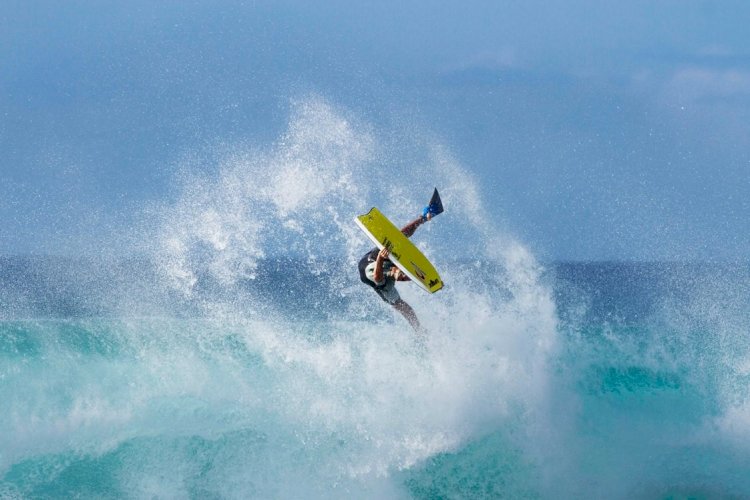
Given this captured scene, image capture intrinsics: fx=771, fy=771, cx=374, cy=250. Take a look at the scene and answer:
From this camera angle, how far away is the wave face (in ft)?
36.2

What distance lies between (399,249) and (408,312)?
1261 millimetres

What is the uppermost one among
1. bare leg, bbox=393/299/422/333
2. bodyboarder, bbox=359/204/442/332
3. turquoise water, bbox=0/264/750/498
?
bodyboarder, bbox=359/204/442/332

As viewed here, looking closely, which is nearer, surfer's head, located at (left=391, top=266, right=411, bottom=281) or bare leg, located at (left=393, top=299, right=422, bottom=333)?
surfer's head, located at (left=391, top=266, right=411, bottom=281)

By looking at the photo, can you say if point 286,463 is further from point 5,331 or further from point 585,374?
point 5,331

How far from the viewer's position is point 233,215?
14.7m

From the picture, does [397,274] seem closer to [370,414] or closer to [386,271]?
[386,271]

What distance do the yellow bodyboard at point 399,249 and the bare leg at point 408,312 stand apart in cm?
76

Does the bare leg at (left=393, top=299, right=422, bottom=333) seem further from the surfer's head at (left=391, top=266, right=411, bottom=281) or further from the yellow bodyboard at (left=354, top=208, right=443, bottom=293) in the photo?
the yellow bodyboard at (left=354, top=208, right=443, bottom=293)

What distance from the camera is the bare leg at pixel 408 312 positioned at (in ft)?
38.3

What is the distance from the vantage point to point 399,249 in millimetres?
11000

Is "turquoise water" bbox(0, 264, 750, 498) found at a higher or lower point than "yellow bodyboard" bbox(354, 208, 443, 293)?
lower

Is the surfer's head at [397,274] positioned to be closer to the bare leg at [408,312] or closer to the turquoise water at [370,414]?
the bare leg at [408,312]

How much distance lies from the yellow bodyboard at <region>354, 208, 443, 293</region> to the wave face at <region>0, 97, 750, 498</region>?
1.64m

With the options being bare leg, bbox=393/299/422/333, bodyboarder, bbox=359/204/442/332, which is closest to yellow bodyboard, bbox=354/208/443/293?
bodyboarder, bbox=359/204/442/332
